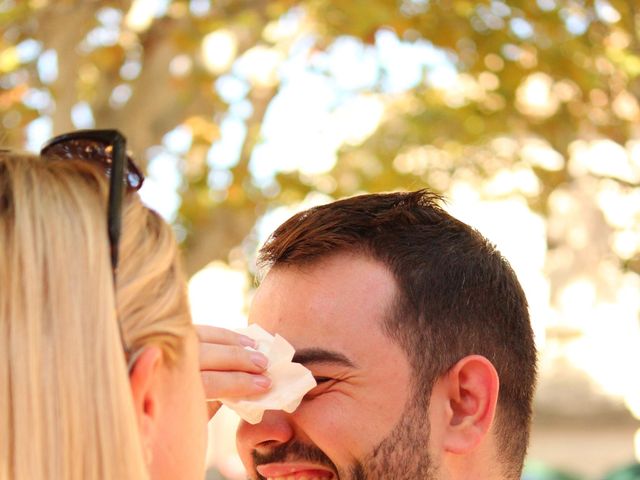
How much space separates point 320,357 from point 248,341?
0.25 m

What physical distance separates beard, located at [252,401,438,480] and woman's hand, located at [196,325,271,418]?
271 mm

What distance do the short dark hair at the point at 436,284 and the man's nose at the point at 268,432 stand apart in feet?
1.29

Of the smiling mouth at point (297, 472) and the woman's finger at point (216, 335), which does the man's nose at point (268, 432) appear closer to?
the smiling mouth at point (297, 472)

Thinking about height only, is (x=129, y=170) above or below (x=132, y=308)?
above

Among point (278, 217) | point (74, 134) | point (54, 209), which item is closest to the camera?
point (54, 209)

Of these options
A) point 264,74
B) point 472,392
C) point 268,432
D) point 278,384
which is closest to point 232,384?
point 278,384

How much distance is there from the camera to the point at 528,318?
3.31 m

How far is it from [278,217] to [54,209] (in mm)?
9523

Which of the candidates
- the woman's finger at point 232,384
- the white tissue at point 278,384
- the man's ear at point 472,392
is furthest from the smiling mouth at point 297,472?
the man's ear at point 472,392

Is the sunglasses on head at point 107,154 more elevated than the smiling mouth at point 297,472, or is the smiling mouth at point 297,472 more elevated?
the sunglasses on head at point 107,154

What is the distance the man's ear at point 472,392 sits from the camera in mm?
3010

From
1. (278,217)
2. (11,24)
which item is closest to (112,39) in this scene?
(11,24)

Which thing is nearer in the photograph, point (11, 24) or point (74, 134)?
point (74, 134)

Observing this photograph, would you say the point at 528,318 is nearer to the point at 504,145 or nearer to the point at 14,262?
the point at 14,262
